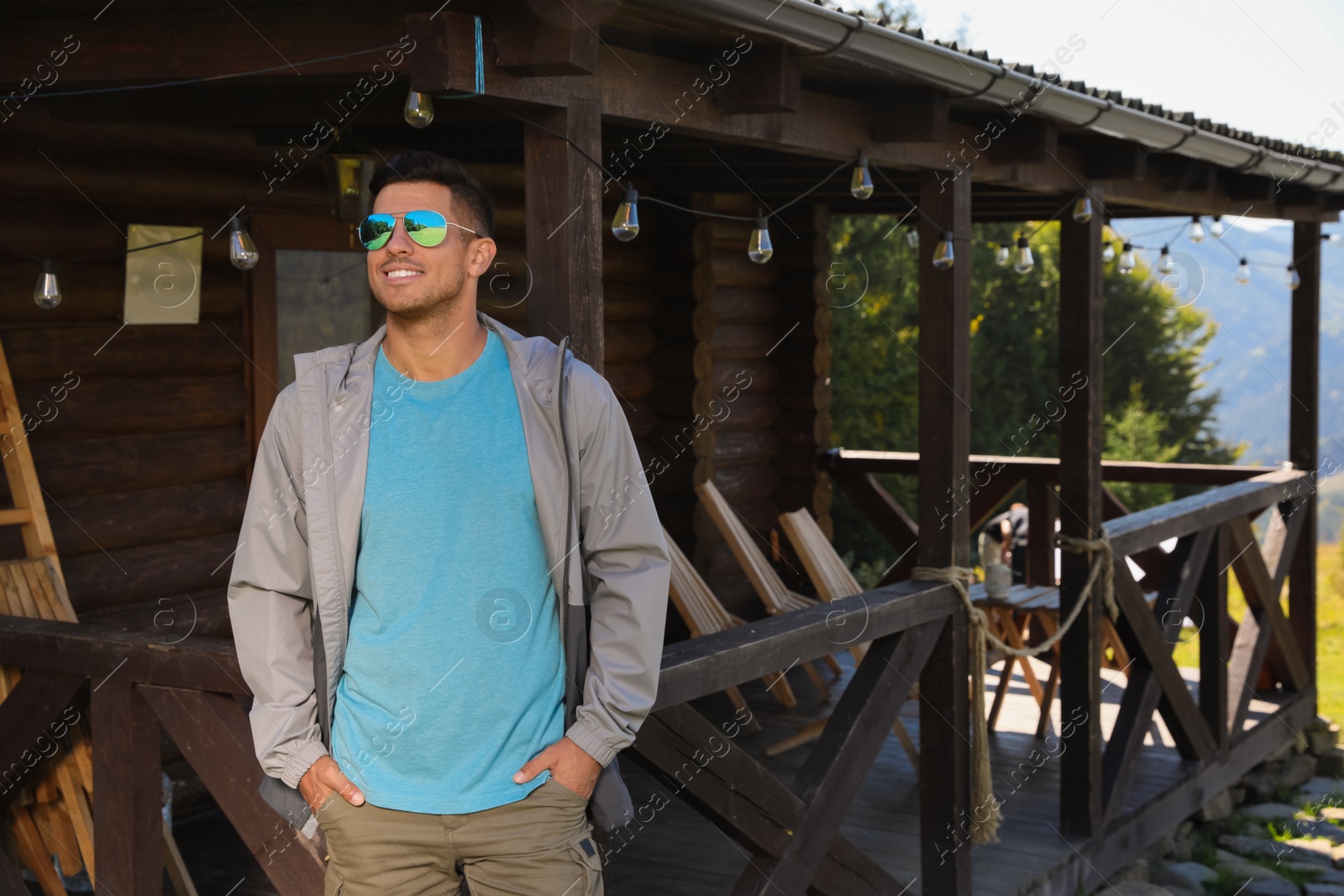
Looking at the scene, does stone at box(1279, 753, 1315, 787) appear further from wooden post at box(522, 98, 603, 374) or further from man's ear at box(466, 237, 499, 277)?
man's ear at box(466, 237, 499, 277)

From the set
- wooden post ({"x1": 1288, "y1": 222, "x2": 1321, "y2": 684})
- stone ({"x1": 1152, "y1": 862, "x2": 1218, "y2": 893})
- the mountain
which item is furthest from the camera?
the mountain

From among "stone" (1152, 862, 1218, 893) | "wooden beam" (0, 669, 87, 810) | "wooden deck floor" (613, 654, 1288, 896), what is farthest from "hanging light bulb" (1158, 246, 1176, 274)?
"wooden beam" (0, 669, 87, 810)

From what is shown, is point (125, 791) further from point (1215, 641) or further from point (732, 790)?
point (1215, 641)

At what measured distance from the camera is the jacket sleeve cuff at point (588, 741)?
220 centimetres

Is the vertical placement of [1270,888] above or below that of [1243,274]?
below

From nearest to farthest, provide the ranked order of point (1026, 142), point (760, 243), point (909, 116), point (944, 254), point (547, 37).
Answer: point (547, 37), point (760, 243), point (909, 116), point (944, 254), point (1026, 142)

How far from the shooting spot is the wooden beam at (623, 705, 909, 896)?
2871 millimetres

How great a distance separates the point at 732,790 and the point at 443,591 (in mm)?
1269

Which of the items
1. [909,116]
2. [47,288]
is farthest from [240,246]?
[909,116]

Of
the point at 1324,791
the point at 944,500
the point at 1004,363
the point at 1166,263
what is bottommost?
the point at 1324,791

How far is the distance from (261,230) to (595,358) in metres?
2.32

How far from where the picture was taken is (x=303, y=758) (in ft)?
7.21

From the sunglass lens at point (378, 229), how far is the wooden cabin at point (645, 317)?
383 mm

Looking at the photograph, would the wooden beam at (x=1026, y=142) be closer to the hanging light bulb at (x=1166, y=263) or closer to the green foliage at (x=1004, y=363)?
the hanging light bulb at (x=1166, y=263)
